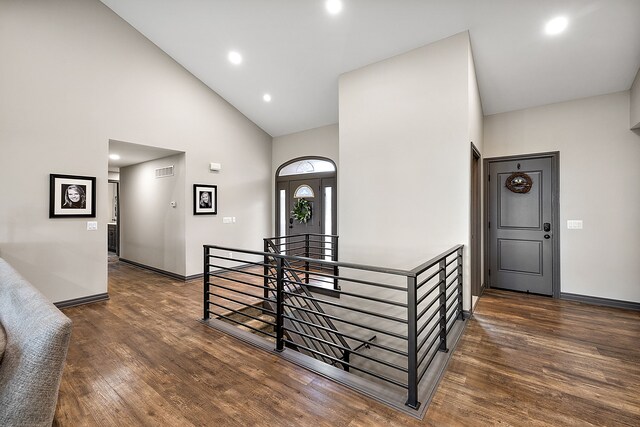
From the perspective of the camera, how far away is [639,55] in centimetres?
323

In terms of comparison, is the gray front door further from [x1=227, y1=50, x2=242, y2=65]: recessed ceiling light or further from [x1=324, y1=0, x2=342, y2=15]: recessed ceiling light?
[x1=227, y1=50, x2=242, y2=65]: recessed ceiling light

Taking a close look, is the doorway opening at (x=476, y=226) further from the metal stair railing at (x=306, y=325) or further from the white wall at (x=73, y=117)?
the white wall at (x=73, y=117)

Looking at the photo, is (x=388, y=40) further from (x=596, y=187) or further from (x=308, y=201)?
(x=308, y=201)

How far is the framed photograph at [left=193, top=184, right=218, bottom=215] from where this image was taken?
545cm

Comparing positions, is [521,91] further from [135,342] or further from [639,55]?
[135,342]

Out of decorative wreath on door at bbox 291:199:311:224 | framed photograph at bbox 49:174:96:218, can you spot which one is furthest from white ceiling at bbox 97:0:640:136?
framed photograph at bbox 49:174:96:218

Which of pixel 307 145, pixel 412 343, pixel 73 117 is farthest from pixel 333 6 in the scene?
pixel 73 117

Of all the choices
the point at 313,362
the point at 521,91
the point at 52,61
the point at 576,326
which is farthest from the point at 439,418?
the point at 52,61

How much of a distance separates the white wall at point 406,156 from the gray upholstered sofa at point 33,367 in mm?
3339

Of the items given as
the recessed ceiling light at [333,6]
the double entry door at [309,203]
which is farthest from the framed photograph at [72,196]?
the recessed ceiling light at [333,6]

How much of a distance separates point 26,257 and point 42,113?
1.85 m

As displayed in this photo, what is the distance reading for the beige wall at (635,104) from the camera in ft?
11.2

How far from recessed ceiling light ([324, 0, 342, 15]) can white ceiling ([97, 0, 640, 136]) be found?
0.24 ft

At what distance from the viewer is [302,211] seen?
636cm
